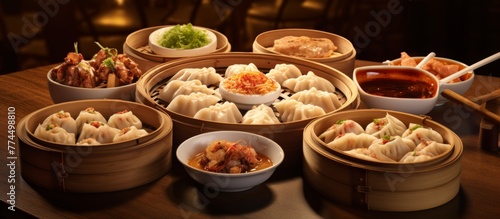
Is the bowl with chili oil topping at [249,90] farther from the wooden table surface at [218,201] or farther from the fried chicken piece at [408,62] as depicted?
the fried chicken piece at [408,62]

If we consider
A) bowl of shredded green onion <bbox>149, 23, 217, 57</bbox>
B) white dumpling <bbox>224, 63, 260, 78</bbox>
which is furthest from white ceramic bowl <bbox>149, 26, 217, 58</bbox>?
white dumpling <bbox>224, 63, 260, 78</bbox>

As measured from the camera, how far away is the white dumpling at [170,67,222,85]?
439cm

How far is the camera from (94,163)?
129 inches

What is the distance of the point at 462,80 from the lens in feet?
14.6

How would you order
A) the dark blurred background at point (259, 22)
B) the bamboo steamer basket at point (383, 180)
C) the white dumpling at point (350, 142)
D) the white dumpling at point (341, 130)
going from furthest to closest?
the dark blurred background at point (259, 22)
the white dumpling at point (341, 130)
the white dumpling at point (350, 142)
the bamboo steamer basket at point (383, 180)

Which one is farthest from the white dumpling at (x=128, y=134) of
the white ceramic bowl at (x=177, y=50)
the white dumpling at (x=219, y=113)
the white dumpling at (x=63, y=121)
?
the white ceramic bowl at (x=177, y=50)

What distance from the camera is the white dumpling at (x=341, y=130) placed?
3.52 m

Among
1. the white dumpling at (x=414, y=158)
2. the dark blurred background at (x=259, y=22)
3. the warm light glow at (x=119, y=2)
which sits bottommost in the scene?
the dark blurred background at (x=259, y=22)

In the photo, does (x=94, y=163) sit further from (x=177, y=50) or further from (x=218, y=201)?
(x=177, y=50)

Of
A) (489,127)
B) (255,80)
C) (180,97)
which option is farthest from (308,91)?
(489,127)

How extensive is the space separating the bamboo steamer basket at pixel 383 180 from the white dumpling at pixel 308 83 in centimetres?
98

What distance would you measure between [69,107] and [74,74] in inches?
16.0

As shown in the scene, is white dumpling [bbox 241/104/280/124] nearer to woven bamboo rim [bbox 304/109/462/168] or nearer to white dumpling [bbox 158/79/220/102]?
woven bamboo rim [bbox 304/109/462/168]

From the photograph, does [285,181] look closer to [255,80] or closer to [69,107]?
Answer: [255,80]
